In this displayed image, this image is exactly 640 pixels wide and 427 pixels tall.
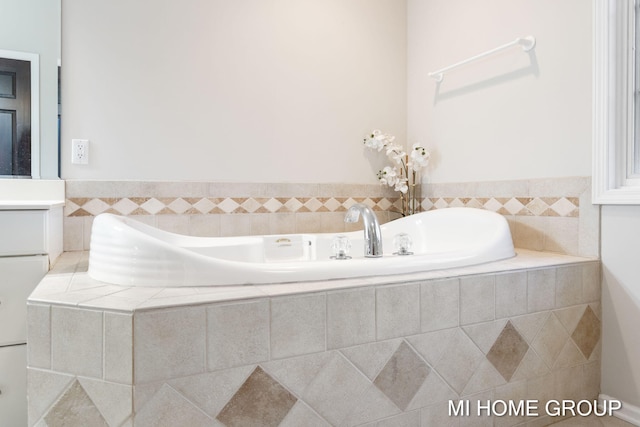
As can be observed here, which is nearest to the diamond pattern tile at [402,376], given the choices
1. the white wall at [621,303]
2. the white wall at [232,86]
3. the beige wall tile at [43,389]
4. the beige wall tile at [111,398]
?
the beige wall tile at [111,398]

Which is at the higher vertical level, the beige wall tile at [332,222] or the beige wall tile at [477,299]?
the beige wall tile at [332,222]

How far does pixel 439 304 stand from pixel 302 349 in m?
0.46

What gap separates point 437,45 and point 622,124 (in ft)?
3.78

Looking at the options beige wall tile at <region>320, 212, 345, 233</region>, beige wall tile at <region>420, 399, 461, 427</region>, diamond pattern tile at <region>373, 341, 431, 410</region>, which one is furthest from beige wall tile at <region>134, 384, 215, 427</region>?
beige wall tile at <region>320, 212, 345, 233</region>

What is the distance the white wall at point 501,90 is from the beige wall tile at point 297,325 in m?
1.33

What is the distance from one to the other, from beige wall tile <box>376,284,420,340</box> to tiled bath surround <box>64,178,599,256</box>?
0.95 m

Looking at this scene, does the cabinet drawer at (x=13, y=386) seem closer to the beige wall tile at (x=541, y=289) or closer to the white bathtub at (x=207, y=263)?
the white bathtub at (x=207, y=263)

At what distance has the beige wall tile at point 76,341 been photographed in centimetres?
92

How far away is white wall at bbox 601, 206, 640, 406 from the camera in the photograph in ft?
4.97

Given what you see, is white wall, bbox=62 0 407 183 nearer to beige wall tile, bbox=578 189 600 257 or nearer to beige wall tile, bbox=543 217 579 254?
beige wall tile, bbox=543 217 579 254

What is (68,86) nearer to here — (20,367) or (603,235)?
(20,367)

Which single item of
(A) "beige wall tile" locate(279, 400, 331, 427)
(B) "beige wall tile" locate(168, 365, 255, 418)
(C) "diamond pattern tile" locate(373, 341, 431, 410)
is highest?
(B) "beige wall tile" locate(168, 365, 255, 418)

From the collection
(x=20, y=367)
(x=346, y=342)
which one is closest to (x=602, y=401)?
(x=346, y=342)

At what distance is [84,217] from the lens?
1.89 m
